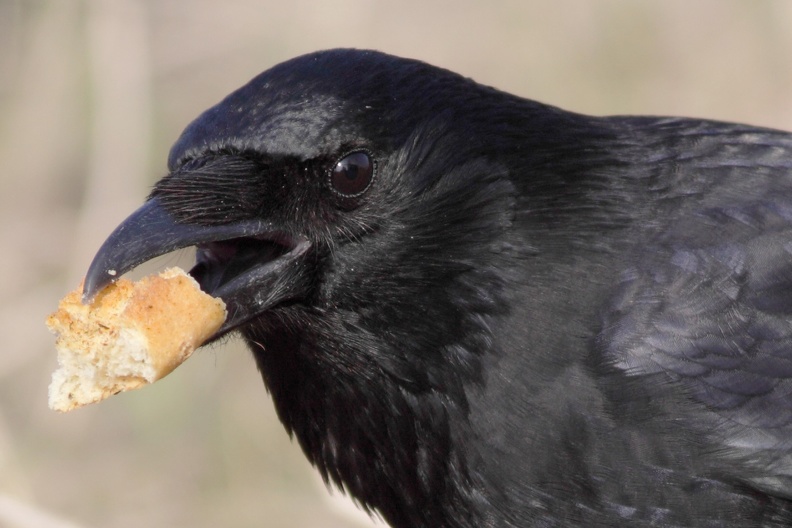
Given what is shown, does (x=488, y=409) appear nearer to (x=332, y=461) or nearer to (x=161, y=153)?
(x=332, y=461)

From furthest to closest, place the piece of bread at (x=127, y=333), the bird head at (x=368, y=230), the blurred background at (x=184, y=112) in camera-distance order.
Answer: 1. the blurred background at (x=184, y=112)
2. the bird head at (x=368, y=230)
3. the piece of bread at (x=127, y=333)

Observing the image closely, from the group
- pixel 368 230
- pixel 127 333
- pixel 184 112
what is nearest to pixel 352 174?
pixel 368 230

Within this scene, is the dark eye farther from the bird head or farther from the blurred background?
the blurred background

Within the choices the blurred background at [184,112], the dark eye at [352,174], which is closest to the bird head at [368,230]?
the dark eye at [352,174]

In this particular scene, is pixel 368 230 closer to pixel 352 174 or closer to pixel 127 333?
pixel 352 174

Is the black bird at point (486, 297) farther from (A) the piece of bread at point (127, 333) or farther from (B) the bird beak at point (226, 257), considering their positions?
(A) the piece of bread at point (127, 333)

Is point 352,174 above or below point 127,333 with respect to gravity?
above
